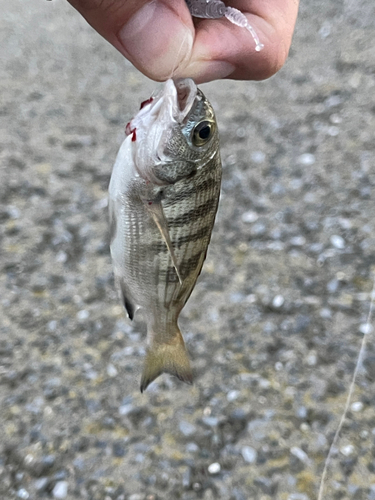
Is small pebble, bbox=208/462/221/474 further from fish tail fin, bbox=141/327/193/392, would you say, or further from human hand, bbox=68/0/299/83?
human hand, bbox=68/0/299/83

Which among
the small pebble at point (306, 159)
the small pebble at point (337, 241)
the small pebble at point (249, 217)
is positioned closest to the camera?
the small pebble at point (337, 241)

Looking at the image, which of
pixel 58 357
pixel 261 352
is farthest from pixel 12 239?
pixel 261 352

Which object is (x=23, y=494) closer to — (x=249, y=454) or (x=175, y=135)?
(x=249, y=454)

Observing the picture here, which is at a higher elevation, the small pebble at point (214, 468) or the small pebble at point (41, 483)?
the small pebble at point (41, 483)

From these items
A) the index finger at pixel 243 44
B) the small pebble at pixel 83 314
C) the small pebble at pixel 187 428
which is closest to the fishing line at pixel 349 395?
the small pebble at pixel 187 428

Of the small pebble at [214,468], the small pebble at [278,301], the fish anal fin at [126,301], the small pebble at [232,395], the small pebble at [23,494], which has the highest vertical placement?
the fish anal fin at [126,301]

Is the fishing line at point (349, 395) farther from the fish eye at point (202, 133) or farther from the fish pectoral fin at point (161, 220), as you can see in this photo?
the fish eye at point (202, 133)
